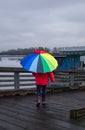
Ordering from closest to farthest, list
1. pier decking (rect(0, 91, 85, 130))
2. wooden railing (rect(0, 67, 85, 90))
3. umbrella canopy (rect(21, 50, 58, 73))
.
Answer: pier decking (rect(0, 91, 85, 130)) < umbrella canopy (rect(21, 50, 58, 73)) < wooden railing (rect(0, 67, 85, 90))

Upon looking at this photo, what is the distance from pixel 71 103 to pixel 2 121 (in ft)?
12.2

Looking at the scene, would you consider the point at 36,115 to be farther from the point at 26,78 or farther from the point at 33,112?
the point at 26,78

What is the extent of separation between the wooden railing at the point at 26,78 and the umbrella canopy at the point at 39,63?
337 cm

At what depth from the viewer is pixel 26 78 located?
50.0 feet

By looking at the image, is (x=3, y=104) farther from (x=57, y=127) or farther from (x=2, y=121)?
(x=57, y=127)

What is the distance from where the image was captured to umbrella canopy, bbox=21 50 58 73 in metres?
9.48

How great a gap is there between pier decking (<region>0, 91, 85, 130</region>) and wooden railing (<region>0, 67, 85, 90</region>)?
192cm

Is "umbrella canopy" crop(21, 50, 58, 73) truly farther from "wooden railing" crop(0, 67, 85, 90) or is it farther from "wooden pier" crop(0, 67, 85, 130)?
"wooden railing" crop(0, 67, 85, 90)

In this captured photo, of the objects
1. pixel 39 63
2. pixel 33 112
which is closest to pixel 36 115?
pixel 33 112

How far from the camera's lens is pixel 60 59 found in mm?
48906

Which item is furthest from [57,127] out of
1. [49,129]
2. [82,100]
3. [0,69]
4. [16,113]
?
[0,69]

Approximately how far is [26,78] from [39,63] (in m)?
5.79

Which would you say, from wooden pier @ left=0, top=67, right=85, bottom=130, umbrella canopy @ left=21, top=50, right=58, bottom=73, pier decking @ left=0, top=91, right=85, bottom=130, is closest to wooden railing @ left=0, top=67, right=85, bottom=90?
wooden pier @ left=0, top=67, right=85, bottom=130

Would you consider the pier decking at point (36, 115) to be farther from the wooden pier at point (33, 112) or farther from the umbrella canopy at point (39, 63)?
the umbrella canopy at point (39, 63)
